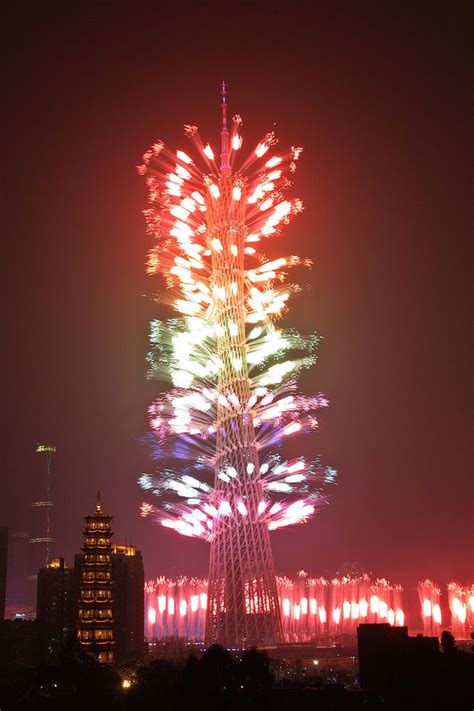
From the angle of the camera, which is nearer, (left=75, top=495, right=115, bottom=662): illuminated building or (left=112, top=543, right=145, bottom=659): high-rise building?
(left=75, top=495, right=115, bottom=662): illuminated building

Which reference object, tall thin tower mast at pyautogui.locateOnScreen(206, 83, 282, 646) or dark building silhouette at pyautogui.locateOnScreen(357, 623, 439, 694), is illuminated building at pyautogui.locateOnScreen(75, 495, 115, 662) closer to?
tall thin tower mast at pyautogui.locateOnScreen(206, 83, 282, 646)

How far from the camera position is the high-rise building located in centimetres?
15200

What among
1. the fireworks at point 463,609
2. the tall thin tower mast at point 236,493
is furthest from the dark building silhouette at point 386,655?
the fireworks at point 463,609

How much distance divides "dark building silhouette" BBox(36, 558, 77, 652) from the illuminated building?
149 ft

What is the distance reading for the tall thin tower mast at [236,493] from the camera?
303ft

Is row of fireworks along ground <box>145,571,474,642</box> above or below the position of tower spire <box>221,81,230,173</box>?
below

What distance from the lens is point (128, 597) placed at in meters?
160

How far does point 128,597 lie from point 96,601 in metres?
49.7

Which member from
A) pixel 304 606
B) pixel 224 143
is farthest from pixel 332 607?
pixel 224 143

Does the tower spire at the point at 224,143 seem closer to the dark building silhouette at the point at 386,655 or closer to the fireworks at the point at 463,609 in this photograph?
the dark building silhouette at the point at 386,655

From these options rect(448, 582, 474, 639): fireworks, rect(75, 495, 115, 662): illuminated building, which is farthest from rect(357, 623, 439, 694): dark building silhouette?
rect(448, 582, 474, 639): fireworks

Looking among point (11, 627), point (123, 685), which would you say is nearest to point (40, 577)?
point (11, 627)

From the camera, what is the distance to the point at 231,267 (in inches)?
3703

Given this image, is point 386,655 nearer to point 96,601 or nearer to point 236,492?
point 236,492
